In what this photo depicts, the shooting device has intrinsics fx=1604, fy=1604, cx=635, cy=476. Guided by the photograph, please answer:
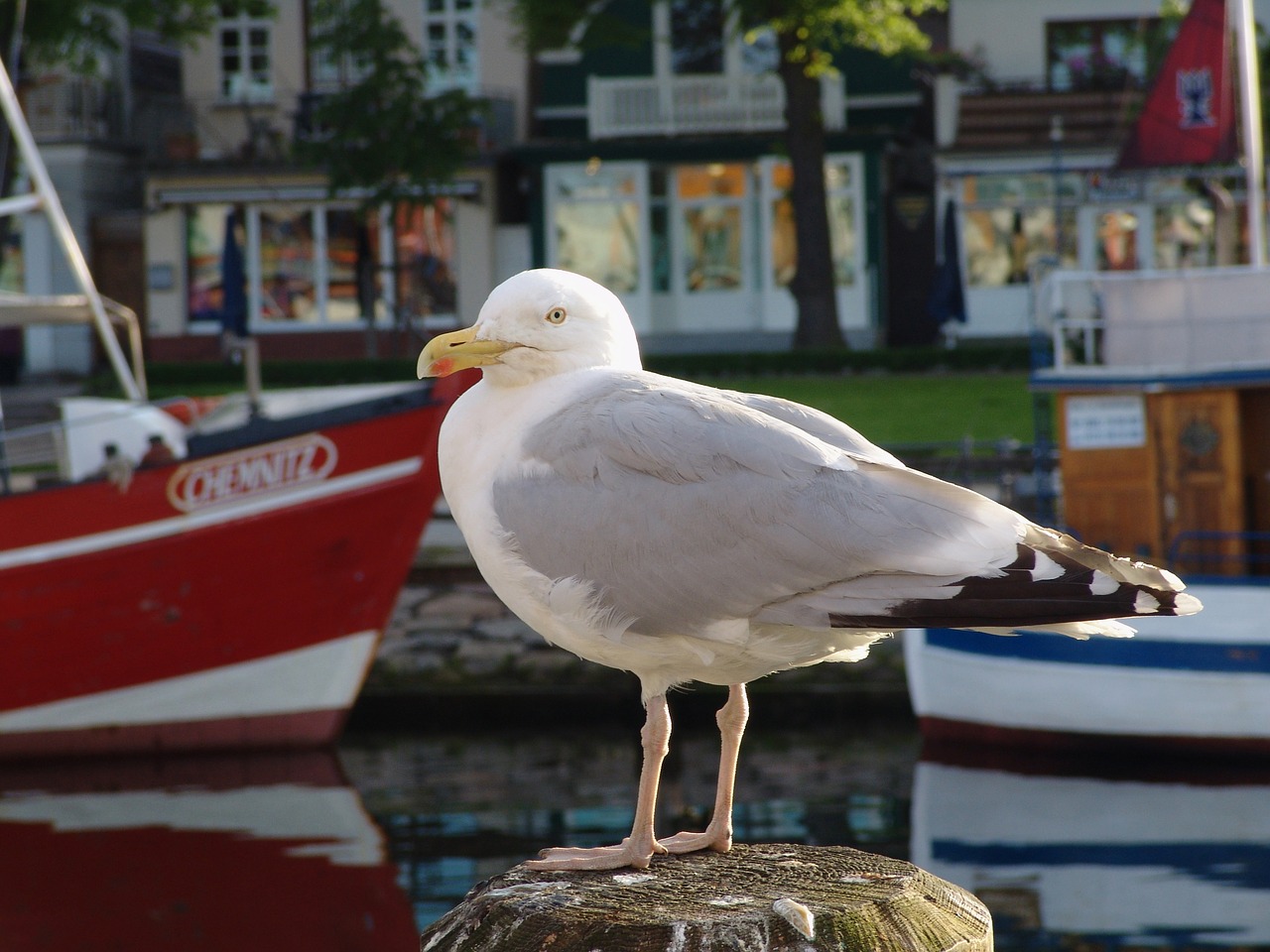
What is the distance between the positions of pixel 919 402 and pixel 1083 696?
277 inches

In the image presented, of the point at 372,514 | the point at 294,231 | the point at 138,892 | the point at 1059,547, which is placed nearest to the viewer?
the point at 1059,547

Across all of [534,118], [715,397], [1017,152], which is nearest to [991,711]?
[715,397]

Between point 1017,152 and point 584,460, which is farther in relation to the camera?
point 1017,152

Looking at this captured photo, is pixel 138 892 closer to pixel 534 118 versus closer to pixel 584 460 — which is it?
pixel 584 460

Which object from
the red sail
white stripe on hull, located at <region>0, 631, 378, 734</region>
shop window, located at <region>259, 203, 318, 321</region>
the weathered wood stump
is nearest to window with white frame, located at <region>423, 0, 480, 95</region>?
shop window, located at <region>259, 203, 318, 321</region>

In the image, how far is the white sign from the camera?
10219mm

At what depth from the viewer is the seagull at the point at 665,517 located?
8.86 feet

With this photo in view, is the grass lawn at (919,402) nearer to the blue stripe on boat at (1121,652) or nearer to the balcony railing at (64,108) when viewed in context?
the blue stripe on boat at (1121,652)

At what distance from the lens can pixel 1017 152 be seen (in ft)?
81.8

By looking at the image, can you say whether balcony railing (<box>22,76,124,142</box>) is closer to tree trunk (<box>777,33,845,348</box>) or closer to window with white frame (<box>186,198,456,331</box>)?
window with white frame (<box>186,198,456,331</box>)

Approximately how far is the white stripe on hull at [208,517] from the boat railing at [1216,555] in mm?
4939

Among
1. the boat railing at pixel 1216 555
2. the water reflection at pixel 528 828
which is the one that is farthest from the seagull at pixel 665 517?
the boat railing at pixel 1216 555

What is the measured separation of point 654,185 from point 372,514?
16847 millimetres

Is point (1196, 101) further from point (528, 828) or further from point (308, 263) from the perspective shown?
point (308, 263)
